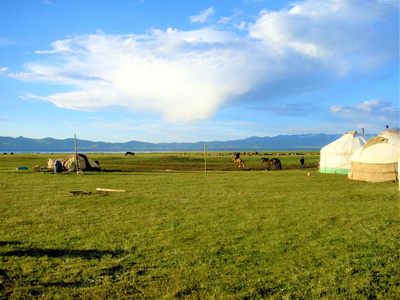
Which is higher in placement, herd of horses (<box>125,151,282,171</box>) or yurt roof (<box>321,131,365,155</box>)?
yurt roof (<box>321,131,365,155</box>)

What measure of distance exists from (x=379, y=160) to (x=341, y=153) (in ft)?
32.4

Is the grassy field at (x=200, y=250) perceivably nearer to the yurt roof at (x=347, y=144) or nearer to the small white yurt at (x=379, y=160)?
the small white yurt at (x=379, y=160)

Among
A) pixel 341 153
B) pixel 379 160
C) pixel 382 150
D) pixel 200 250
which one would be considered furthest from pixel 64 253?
pixel 341 153

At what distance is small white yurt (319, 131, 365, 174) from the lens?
120 ft

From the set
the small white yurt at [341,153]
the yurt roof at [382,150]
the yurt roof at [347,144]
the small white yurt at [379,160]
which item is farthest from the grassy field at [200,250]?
the yurt roof at [347,144]

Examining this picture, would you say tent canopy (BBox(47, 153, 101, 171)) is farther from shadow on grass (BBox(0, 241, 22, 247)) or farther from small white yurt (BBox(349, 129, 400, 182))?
small white yurt (BBox(349, 129, 400, 182))

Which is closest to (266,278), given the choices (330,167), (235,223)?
(235,223)

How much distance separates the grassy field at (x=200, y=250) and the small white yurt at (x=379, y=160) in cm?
Answer: 1194

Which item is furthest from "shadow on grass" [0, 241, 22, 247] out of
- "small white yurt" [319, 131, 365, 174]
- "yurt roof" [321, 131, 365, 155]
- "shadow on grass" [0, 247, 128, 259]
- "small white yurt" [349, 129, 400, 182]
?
"yurt roof" [321, 131, 365, 155]

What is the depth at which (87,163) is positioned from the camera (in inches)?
1560

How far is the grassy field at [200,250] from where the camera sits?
6.49 m

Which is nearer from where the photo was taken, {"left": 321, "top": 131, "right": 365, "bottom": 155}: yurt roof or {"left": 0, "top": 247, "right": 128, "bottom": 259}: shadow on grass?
{"left": 0, "top": 247, "right": 128, "bottom": 259}: shadow on grass

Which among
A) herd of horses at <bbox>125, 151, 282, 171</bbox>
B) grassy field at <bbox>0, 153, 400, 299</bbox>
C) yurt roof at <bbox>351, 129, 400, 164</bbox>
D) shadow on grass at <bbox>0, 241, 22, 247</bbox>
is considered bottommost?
grassy field at <bbox>0, 153, 400, 299</bbox>

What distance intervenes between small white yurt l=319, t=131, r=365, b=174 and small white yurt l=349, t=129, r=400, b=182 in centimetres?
695
